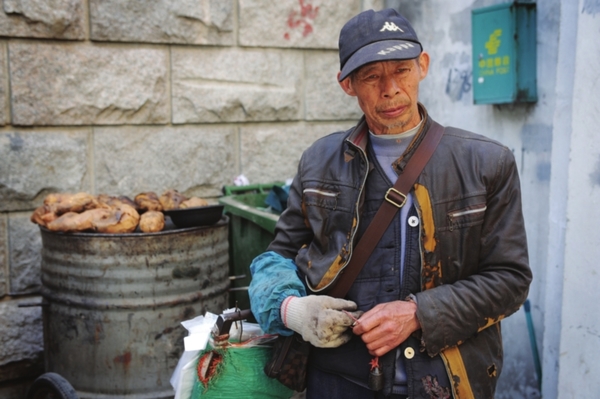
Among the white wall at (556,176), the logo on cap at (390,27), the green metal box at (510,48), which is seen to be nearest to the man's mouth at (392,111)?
the logo on cap at (390,27)

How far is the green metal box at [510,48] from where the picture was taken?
3.81m

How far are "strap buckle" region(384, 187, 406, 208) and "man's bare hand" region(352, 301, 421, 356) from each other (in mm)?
288

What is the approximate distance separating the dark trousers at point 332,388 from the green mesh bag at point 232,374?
0.60 ft

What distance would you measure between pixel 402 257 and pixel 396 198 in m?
0.18

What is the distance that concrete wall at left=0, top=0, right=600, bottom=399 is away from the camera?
331cm

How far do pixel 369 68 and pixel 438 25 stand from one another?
9.33 feet

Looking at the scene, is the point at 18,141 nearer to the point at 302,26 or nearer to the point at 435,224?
the point at 302,26

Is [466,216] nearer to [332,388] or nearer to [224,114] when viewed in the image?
[332,388]

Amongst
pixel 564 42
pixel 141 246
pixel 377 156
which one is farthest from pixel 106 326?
pixel 564 42

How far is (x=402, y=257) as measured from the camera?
2031 mm

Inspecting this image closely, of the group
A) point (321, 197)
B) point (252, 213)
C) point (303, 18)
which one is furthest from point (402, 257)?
point (303, 18)

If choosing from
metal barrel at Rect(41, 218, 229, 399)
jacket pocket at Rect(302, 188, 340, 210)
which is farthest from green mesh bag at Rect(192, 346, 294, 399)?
metal barrel at Rect(41, 218, 229, 399)

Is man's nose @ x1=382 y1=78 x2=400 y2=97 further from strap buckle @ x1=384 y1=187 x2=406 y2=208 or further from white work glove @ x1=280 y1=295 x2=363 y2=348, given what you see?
white work glove @ x1=280 y1=295 x2=363 y2=348

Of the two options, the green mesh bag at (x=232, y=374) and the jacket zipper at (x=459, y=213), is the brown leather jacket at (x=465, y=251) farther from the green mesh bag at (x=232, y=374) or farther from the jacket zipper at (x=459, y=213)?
the green mesh bag at (x=232, y=374)
